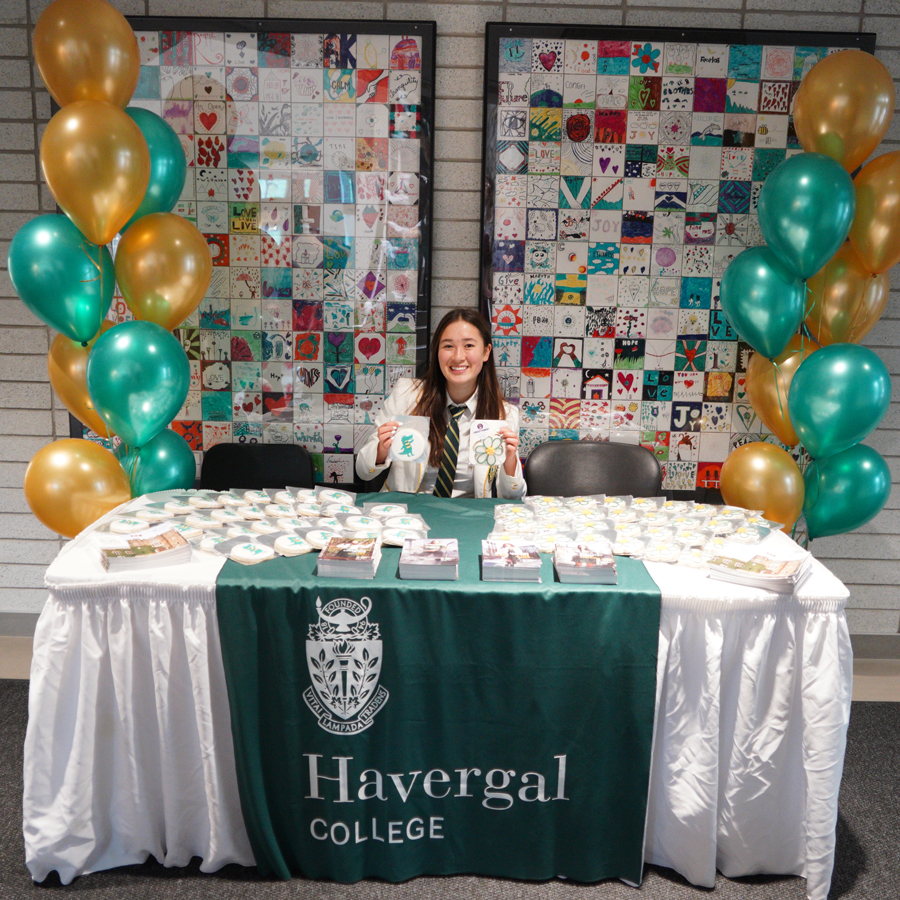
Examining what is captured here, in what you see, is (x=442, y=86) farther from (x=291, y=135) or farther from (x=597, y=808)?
(x=597, y=808)

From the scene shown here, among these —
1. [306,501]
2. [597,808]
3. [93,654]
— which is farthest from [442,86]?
[597,808]

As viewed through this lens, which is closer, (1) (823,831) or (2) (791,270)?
(1) (823,831)

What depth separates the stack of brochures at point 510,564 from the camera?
192 centimetres

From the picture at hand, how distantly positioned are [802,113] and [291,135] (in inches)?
83.1

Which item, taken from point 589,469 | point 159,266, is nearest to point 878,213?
point 589,469

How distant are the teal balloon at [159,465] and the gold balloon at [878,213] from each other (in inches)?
108

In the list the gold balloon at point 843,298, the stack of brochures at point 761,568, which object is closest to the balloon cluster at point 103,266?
the stack of brochures at point 761,568

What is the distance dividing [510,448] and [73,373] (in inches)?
65.4

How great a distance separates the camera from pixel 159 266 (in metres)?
2.57

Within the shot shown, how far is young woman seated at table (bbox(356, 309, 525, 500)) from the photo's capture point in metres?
2.92

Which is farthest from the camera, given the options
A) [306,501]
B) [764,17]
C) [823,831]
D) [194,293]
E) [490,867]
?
[764,17]

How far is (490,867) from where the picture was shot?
6.63ft

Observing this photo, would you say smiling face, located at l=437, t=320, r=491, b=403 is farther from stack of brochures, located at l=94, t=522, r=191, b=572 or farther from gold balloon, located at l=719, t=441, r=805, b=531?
stack of brochures, located at l=94, t=522, r=191, b=572

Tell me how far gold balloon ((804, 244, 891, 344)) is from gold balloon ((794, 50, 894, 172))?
14.9 inches
